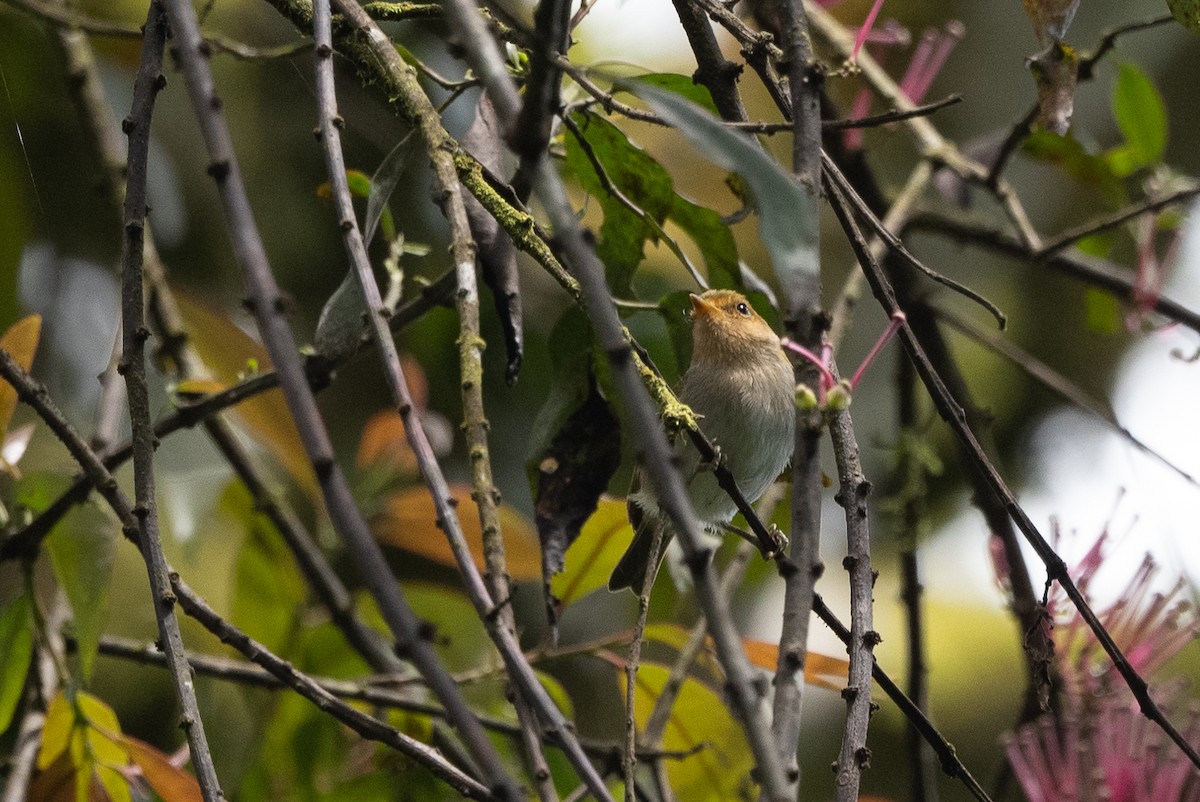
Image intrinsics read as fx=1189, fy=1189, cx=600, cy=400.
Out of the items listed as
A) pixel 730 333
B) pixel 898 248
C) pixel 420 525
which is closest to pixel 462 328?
pixel 898 248

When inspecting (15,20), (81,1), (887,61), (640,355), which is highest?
(887,61)

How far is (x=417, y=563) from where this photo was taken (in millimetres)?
3354

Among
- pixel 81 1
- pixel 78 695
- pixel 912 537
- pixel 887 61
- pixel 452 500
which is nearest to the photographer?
pixel 452 500

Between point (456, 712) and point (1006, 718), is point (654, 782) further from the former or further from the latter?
point (1006, 718)

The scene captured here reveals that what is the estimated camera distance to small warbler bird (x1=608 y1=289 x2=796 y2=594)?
209 centimetres

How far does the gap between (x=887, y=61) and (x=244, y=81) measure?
7.20 feet

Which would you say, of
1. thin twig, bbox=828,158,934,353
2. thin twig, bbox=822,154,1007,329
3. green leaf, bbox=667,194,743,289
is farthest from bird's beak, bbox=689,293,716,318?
thin twig, bbox=822,154,1007,329

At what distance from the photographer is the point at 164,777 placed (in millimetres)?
1708

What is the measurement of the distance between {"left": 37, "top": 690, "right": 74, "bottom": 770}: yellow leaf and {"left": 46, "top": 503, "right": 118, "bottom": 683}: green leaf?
0.09m

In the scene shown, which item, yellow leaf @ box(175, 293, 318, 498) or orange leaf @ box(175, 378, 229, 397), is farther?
yellow leaf @ box(175, 293, 318, 498)

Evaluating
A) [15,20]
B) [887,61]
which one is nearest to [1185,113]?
[887,61]

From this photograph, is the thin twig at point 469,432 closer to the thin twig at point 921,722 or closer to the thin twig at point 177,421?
the thin twig at point 921,722

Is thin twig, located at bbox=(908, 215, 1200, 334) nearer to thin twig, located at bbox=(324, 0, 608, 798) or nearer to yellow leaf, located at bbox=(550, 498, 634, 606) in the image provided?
yellow leaf, located at bbox=(550, 498, 634, 606)

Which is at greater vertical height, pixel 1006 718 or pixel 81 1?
pixel 81 1
